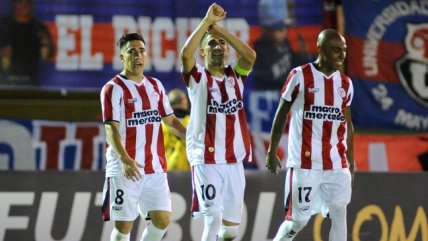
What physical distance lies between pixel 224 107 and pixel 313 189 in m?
0.94

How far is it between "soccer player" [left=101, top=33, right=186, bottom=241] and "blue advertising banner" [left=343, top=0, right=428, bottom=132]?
17.6 ft

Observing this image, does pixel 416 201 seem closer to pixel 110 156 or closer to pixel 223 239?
pixel 223 239

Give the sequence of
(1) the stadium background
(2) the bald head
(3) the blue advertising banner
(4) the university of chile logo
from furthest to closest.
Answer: (4) the university of chile logo, (3) the blue advertising banner, (1) the stadium background, (2) the bald head

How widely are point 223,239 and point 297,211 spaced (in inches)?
24.5

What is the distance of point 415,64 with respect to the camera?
573 inches

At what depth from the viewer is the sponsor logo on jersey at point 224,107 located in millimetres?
9359

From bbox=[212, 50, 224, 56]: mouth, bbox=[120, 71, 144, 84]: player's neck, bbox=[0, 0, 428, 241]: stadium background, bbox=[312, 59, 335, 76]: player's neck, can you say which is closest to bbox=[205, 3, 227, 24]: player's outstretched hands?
bbox=[212, 50, 224, 56]: mouth

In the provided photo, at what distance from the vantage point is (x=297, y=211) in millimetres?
9547

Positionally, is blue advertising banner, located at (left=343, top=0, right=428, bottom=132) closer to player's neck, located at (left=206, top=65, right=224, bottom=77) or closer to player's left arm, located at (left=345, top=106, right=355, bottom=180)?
player's left arm, located at (left=345, top=106, right=355, bottom=180)

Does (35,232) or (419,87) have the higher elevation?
(419,87)

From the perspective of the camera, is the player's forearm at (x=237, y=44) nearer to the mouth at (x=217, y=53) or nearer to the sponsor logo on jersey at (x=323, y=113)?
the mouth at (x=217, y=53)

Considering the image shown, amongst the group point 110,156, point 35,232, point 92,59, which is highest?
point 92,59

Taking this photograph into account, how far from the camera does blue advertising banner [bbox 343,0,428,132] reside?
14367mm

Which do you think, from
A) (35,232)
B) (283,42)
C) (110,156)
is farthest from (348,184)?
(283,42)
